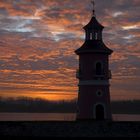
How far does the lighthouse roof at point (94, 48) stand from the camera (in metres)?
34.8

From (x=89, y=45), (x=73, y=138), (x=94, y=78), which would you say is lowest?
(x=73, y=138)

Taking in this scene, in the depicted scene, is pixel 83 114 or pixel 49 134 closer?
pixel 49 134

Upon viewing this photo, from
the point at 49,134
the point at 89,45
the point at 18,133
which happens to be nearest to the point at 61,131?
the point at 49,134

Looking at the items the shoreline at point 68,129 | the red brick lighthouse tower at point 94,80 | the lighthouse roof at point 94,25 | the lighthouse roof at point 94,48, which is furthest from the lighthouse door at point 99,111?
the shoreline at point 68,129

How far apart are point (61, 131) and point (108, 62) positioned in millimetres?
11032

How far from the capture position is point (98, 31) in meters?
36.1

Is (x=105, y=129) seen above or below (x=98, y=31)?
below

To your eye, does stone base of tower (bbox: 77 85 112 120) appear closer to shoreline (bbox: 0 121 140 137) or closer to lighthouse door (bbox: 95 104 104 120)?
lighthouse door (bbox: 95 104 104 120)

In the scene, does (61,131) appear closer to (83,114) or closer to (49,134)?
(49,134)

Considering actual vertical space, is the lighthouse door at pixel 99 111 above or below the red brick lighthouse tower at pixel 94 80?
below

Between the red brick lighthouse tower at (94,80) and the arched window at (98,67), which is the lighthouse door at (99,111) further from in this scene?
the arched window at (98,67)

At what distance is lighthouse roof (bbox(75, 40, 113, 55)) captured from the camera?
34.8 m

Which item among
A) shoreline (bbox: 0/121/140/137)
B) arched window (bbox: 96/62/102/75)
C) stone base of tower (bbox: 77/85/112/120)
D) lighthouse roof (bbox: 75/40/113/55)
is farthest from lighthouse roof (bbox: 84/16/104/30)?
shoreline (bbox: 0/121/140/137)

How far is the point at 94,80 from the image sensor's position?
34656mm
